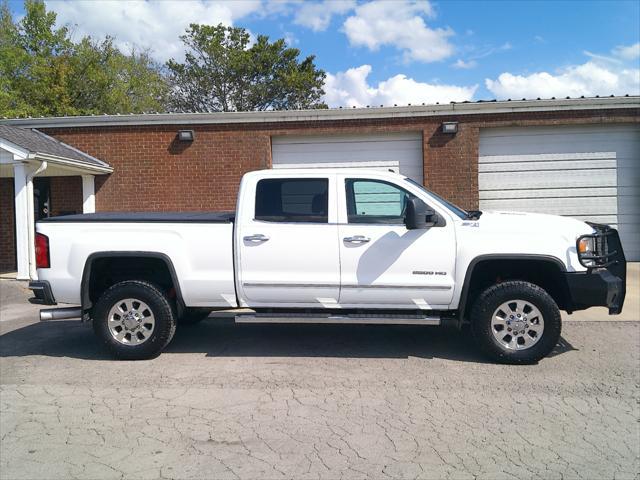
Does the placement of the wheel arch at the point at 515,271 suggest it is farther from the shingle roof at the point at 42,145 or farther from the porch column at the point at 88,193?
the porch column at the point at 88,193

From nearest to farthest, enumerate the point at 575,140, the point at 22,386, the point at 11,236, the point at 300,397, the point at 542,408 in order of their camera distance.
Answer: the point at 542,408 < the point at 300,397 < the point at 22,386 < the point at 575,140 < the point at 11,236

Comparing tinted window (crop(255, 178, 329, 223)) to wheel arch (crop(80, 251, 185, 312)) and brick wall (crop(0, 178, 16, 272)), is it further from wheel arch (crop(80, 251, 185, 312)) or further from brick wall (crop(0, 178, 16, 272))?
brick wall (crop(0, 178, 16, 272))

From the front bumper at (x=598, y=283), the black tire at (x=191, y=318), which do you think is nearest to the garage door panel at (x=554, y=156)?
the front bumper at (x=598, y=283)

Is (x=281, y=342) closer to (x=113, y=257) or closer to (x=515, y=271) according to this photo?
(x=113, y=257)

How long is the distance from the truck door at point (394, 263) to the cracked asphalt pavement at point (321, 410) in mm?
689

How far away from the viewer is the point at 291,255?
567 cm

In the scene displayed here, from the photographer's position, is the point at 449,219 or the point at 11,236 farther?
the point at 11,236

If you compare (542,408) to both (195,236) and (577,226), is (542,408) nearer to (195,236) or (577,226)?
(577,226)

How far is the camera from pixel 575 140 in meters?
12.3

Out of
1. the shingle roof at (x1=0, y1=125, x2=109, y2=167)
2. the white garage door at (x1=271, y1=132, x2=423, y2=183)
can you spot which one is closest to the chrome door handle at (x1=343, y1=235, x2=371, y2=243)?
the white garage door at (x1=271, y1=132, x2=423, y2=183)

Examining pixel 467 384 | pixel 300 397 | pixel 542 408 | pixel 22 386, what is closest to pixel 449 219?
pixel 467 384

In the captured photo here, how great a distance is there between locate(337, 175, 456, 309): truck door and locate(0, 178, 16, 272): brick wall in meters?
11.6

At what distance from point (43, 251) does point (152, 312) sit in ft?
4.56

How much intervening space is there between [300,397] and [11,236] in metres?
12.2
